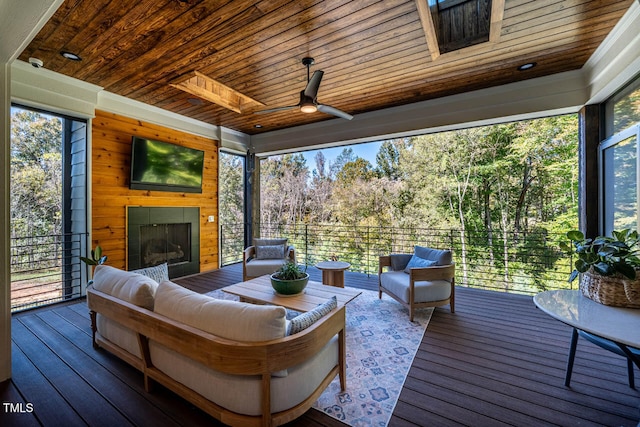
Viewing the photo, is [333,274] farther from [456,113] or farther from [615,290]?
[456,113]

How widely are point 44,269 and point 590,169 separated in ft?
23.3

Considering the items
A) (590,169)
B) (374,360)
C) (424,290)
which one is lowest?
(374,360)

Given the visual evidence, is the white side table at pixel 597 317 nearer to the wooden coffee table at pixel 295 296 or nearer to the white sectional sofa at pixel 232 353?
the white sectional sofa at pixel 232 353

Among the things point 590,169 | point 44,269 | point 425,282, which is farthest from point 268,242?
point 590,169

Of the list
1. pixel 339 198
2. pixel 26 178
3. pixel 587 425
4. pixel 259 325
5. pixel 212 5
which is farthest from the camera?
pixel 339 198

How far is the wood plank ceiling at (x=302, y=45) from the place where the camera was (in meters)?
2.21

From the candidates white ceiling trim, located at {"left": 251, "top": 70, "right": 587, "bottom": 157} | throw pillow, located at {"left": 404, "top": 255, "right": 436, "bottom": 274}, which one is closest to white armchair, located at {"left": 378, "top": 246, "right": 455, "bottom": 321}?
throw pillow, located at {"left": 404, "top": 255, "right": 436, "bottom": 274}

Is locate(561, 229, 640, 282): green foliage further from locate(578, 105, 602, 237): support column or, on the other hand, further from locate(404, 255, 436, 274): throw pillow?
locate(578, 105, 602, 237): support column

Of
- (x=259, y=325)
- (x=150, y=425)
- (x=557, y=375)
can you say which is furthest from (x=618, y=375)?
(x=150, y=425)

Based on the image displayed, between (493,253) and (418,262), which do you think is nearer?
(418,262)

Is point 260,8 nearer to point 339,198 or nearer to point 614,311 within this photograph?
point 614,311

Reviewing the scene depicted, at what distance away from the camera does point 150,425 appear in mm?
1536

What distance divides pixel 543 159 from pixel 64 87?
9.30 metres

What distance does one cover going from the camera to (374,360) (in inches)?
88.0
